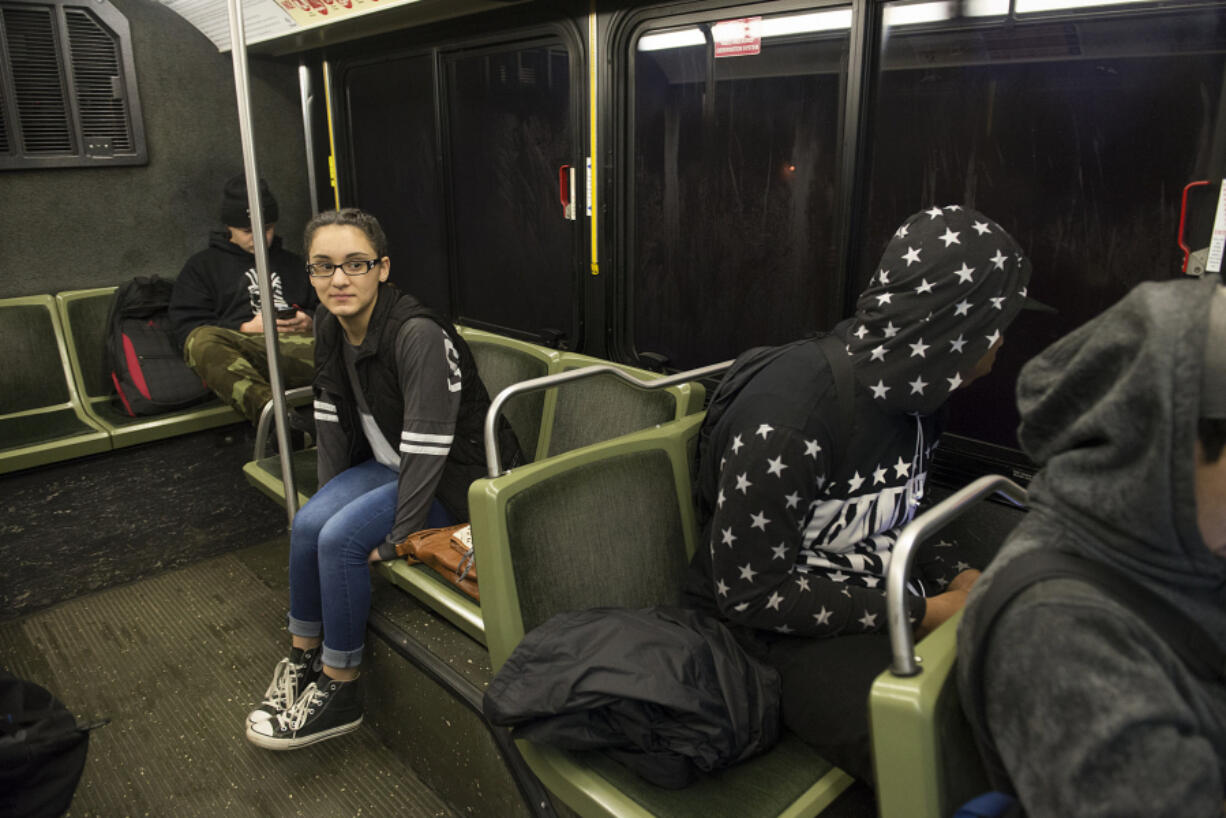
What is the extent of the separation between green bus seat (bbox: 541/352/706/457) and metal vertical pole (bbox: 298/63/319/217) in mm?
3091

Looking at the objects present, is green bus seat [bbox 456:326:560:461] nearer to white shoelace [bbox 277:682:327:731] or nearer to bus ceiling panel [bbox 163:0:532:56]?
white shoelace [bbox 277:682:327:731]

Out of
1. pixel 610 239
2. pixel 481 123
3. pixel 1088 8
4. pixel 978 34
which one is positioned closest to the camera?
pixel 1088 8

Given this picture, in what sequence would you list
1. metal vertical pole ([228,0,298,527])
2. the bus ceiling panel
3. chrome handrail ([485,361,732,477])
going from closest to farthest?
1. chrome handrail ([485,361,732,477])
2. metal vertical pole ([228,0,298,527])
3. the bus ceiling panel

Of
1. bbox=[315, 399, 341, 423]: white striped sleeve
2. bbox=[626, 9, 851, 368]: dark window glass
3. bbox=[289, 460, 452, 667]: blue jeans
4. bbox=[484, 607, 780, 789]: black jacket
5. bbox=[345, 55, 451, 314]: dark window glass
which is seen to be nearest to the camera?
bbox=[484, 607, 780, 789]: black jacket

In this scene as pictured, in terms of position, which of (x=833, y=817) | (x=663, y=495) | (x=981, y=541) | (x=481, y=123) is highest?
(x=481, y=123)

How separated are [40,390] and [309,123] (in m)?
2.15

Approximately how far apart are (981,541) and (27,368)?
4596 millimetres

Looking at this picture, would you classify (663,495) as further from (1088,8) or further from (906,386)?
(1088,8)

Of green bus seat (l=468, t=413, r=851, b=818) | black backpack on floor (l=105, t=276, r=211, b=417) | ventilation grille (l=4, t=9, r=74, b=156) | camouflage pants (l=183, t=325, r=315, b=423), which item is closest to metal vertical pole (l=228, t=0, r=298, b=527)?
green bus seat (l=468, t=413, r=851, b=818)

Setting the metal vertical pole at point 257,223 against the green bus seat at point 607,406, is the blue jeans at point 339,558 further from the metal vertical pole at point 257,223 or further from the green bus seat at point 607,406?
the green bus seat at point 607,406

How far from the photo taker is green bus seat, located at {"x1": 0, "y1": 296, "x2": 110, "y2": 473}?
4.05 meters

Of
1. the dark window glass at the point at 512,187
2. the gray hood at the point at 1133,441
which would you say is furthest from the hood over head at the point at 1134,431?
the dark window glass at the point at 512,187

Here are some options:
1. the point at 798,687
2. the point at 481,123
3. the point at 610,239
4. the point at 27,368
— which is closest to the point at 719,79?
the point at 610,239

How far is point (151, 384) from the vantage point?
14.2 ft
